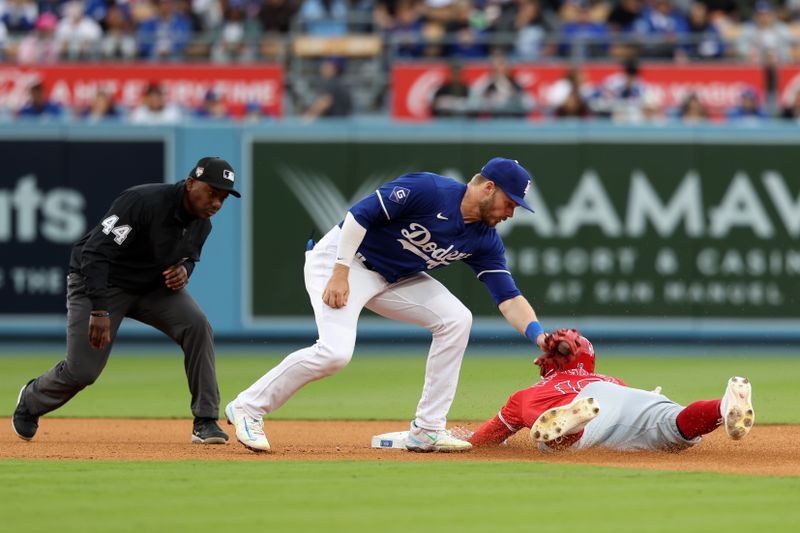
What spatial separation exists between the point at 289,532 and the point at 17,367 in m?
9.77

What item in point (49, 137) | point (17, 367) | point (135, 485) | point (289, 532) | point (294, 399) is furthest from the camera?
point (49, 137)

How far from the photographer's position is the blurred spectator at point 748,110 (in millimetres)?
18188

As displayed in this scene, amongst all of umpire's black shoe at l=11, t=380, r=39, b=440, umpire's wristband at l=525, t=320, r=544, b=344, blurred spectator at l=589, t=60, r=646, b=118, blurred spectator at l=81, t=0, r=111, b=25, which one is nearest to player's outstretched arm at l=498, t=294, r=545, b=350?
umpire's wristband at l=525, t=320, r=544, b=344

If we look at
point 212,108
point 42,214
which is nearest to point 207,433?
point 42,214

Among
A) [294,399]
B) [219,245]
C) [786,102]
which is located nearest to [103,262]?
[294,399]

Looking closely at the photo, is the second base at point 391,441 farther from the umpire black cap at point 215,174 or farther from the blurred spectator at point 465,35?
the blurred spectator at point 465,35

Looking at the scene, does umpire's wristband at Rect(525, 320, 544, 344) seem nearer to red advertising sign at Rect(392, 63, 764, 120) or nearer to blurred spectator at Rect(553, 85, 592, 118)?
blurred spectator at Rect(553, 85, 592, 118)

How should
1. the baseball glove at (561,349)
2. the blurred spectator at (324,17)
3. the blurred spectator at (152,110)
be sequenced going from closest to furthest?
the baseball glove at (561,349) → the blurred spectator at (152,110) → the blurred spectator at (324,17)

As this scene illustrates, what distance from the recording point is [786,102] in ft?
63.8

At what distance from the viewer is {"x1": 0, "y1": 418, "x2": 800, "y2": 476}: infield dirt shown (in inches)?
310

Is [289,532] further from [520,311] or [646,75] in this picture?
[646,75]

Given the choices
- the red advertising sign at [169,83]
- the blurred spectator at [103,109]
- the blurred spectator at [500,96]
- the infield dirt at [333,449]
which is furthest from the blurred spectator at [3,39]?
the infield dirt at [333,449]

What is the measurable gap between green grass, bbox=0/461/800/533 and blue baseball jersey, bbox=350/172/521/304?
126 centimetres

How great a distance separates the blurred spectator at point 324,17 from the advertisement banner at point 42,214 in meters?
5.53
